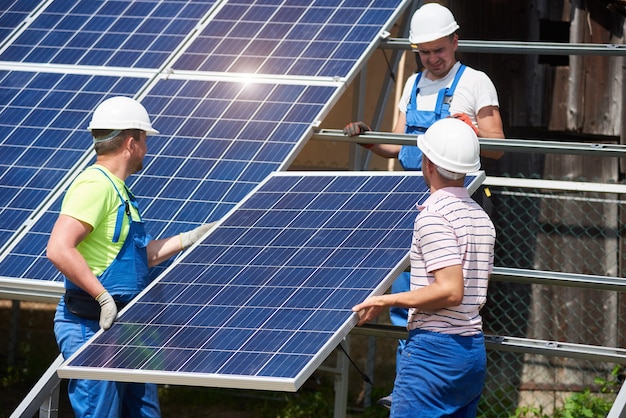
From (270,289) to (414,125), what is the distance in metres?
1.71

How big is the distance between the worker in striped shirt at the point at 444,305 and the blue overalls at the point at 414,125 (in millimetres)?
1389

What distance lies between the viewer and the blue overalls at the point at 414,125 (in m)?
6.29

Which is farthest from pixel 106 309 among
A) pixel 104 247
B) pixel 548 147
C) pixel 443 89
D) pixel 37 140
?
pixel 548 147

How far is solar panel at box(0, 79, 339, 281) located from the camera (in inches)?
235

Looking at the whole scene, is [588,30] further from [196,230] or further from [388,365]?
[196,230]

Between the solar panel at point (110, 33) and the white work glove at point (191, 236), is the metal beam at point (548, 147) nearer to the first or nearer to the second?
the white work glove at point (191, 236)

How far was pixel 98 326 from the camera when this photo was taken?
5.29 m

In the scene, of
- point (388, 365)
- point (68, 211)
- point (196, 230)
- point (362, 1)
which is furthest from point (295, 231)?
point (388, 365)

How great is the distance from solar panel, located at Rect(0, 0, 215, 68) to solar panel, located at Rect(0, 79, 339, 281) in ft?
1.33

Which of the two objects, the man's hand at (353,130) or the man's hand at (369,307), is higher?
the man's hand at (353,130)

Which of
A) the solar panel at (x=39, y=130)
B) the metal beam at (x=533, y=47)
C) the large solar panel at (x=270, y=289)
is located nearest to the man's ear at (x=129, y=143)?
the large solar panel at (x=270, y=289)

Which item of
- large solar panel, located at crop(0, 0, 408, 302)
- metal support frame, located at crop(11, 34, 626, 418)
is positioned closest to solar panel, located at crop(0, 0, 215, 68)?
large solar panel, located at crop(0, 0, 408, 302)

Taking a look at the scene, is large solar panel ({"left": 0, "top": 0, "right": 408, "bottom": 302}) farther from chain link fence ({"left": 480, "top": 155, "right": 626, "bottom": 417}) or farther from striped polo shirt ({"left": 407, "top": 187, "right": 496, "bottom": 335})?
chain link fence ({"left": 480, "top": 155, "right": 626, "bottom": 417})

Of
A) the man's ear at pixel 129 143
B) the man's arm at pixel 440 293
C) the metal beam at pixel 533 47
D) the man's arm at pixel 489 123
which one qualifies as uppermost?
the metal beam at pixel 533 47
